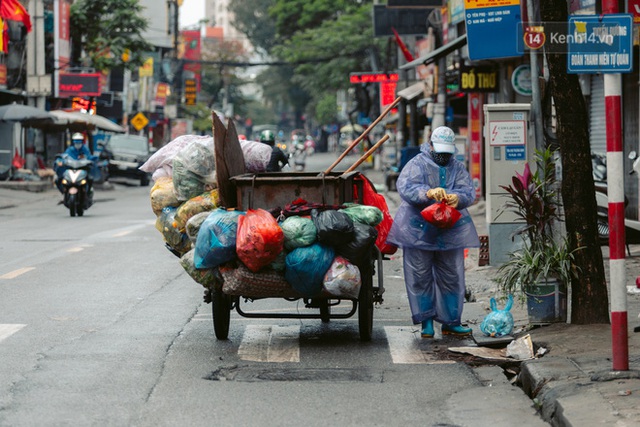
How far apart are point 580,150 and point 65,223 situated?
1529 cm

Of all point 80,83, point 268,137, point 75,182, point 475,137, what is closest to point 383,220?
point 268,137

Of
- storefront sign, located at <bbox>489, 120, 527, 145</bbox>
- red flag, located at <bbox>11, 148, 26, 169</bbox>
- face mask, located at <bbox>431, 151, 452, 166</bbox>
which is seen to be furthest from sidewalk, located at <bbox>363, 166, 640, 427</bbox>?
red flag, located at <bbox>11, 148, 26, 169</bbox>

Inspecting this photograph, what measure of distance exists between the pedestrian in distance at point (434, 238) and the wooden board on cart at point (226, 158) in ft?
4.56

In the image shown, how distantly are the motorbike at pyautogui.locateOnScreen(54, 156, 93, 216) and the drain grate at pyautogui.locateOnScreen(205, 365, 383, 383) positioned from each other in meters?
17.2

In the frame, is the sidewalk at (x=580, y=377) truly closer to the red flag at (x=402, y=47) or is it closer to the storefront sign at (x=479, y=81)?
the storefront sign at (x=479, y=81)

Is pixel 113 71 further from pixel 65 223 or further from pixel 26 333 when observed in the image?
pixel 26 333

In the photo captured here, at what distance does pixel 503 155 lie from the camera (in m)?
13.7

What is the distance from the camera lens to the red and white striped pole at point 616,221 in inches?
273

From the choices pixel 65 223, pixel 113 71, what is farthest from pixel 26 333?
pixel 113 71

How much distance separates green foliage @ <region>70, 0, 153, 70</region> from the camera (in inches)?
1775

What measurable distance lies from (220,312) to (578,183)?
→ 3.03 meters

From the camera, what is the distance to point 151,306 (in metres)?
11.1

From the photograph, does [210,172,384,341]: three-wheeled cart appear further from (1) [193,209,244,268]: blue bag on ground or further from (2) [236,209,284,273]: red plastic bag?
(2) [236,209,284,273]: red plastic bag

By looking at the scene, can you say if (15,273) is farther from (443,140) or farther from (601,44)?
(601,44)
